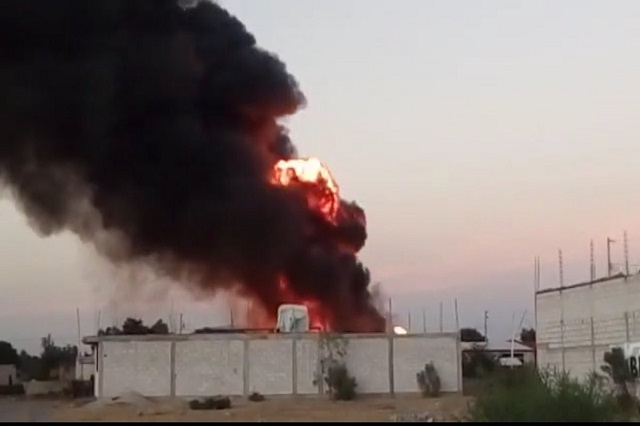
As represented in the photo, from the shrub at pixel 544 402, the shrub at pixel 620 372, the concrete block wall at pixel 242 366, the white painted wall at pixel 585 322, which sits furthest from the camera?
the concrete block wall at pixel 242 366

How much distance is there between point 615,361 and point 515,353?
127 feet

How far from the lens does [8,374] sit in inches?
3669

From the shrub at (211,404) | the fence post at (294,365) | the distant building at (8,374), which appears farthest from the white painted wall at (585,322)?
the distant building at (8,374)

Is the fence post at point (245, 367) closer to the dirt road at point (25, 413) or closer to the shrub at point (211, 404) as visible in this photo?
the shrub at point (211, 404)

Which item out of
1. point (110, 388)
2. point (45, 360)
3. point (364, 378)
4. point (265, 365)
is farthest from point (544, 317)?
point (45, 360)

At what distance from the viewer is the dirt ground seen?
37625 mm

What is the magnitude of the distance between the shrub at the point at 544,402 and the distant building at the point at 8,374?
2921 inches

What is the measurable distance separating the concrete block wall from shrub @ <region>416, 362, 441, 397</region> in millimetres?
283

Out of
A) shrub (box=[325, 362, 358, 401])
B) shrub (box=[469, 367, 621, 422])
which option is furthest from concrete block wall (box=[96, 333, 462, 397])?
shrub (box=[469, 367, 621, 422])

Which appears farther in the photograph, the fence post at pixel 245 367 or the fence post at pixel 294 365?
the fence post at pixel 294 365

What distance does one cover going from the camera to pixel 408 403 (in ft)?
152

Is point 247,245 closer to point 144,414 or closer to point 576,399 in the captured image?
point 144,414

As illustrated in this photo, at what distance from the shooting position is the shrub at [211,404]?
45.4 m

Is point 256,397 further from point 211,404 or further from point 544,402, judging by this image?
point 544,402
